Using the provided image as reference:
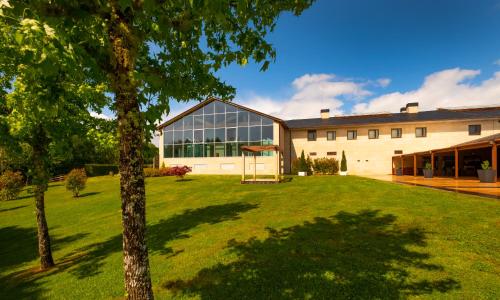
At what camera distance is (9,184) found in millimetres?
22594

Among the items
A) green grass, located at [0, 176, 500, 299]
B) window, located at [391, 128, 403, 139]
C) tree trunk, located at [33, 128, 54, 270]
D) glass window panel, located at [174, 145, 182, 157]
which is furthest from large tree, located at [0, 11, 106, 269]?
window, located at [391, 128, 403, 139]

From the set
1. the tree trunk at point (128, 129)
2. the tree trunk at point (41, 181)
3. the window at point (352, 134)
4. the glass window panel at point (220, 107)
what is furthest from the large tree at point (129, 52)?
the window at point (352, 134)

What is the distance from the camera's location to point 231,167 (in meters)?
31.1

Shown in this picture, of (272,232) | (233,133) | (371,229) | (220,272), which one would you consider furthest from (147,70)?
(233,133)

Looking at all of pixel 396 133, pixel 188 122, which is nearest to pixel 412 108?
pixel 396 133

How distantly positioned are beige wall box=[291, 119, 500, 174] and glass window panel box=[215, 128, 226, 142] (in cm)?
1071

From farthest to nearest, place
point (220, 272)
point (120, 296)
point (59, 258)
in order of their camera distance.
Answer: point (59, 258), point (220, 272), point (120, 296)

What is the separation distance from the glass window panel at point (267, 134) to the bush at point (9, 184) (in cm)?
2609

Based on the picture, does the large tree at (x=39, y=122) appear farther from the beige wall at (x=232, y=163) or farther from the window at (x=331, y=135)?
the window at (x=331, y=135)

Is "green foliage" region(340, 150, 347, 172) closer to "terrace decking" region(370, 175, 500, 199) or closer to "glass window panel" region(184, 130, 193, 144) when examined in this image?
"terrace decking" region(370, 175, 500, 199)

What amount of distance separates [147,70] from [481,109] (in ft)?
154

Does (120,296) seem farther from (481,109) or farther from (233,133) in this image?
(481,109)

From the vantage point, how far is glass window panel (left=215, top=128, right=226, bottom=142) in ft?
103

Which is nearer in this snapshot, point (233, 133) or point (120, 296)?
point (120, 296)
